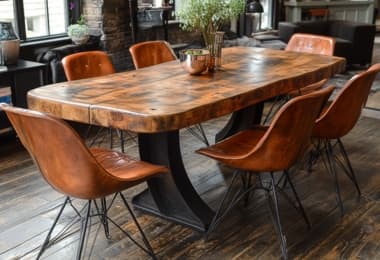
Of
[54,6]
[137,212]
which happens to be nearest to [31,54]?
[54,6]

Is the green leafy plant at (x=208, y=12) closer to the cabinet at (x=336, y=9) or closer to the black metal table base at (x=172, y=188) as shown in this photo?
the black metal table base at (x=172, y=188)

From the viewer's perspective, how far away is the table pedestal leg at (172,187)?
2812mm

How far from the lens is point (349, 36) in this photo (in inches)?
302

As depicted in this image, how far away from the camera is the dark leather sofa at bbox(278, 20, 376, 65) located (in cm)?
749

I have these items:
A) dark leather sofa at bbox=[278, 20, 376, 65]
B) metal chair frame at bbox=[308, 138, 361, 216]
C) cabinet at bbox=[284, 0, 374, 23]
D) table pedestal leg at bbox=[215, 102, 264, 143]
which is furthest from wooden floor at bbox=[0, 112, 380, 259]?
cabinet at bbox=[284, 0, 374, 23]

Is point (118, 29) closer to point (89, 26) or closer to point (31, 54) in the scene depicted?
point (89, 26)

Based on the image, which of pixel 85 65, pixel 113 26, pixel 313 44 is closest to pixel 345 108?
pixel 313 44

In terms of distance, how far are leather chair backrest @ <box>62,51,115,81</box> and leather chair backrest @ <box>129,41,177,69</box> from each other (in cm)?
36

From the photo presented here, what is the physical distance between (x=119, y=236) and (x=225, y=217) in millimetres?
638

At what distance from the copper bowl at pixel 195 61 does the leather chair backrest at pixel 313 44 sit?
1522 millimetres

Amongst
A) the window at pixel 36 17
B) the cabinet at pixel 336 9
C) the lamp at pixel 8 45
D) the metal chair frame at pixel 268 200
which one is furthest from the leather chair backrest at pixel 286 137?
the cabinet at pixel 336 9

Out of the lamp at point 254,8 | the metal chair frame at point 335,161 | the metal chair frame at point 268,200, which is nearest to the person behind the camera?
the metal chair frame at point 268,200

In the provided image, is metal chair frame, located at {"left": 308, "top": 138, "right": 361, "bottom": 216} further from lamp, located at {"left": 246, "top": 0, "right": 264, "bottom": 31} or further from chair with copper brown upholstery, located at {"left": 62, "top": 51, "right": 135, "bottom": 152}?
lamp, located at {"left": 246, "top": 0, "right": 264, "bottom": 31}

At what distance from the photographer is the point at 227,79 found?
2.95 meters
